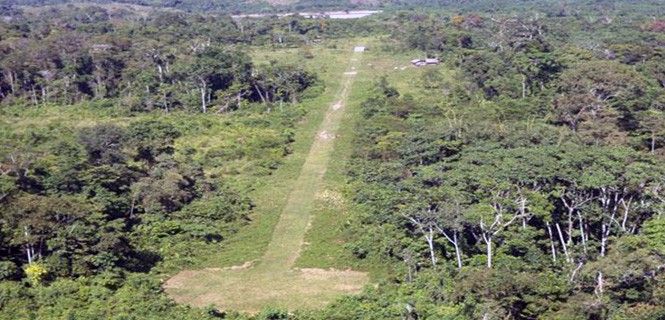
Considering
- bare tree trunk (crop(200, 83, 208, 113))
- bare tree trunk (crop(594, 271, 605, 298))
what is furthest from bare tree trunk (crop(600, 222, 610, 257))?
bare tree trunk (crop(200, 83, 208, 113))

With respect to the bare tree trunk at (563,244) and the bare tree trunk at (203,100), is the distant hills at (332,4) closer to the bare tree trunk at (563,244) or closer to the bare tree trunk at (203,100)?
the bare tree trunk at (203,100)

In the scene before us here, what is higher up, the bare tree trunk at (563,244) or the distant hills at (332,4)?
the bare tree trunk at (563,244)

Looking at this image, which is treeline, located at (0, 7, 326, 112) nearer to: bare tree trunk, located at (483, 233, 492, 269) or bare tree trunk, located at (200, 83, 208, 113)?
bare tree trunk, located at (200, 83, 208, 113)

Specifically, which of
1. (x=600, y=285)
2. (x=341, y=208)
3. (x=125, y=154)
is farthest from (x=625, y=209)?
(x=125, y=154)

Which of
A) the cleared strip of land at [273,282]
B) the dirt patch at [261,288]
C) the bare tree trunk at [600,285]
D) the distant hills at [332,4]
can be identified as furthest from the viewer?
the distant hills at [332,4]

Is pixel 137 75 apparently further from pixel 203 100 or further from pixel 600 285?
pixel 600 285

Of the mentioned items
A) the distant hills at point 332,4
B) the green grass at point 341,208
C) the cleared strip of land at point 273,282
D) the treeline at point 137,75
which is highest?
the treeline at point 137,75

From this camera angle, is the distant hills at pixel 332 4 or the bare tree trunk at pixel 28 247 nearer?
the bare tree trunk at pixel 28 247

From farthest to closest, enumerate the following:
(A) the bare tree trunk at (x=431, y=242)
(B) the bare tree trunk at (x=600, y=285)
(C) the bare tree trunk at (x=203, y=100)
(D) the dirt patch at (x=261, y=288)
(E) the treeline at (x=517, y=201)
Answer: (C) the bare tree trunk at (x=203, y=100), (D) the dirt patch at (x=261, y=288), (A) the bare tree trunk at (x=431, y=242), (B) the bare tree trunk at (x=600, y=285), (E) the treeline at (x=517, y=201)

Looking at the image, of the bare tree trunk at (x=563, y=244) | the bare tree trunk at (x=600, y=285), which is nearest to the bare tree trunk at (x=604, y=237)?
the bare tree trunk at (x=563, y=244)
